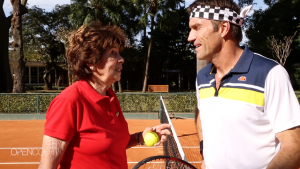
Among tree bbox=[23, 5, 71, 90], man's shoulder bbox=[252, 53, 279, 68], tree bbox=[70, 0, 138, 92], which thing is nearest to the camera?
man's shoulder bbox=[252, 53, 279, 68]

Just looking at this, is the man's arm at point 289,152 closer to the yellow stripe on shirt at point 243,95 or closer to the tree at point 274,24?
the yellow stripe on shirt at point 243,95

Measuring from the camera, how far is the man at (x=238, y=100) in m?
1.76

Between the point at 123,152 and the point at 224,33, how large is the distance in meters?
1.17

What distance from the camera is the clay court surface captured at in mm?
7871

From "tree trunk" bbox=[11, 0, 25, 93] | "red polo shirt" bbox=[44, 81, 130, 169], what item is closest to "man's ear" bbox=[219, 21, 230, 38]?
"red polo shirt" bbox=[44, 81, 130, 169]

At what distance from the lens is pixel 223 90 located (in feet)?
6.95

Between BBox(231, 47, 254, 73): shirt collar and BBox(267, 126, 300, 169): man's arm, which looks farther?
BBox(231, 47, 254, 73): shirt collar

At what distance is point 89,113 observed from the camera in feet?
6.91

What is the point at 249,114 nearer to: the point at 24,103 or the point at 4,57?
the point at 24,103

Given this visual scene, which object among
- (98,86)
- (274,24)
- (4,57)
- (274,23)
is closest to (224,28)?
(98,86)

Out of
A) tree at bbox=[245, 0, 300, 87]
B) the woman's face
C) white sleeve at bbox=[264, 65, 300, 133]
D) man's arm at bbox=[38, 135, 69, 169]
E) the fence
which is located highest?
tree at bbox=[245, 0, 300, 87]

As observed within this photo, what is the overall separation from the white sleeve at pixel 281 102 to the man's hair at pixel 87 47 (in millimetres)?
1219

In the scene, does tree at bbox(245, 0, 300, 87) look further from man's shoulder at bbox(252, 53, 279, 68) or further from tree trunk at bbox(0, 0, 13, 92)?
man's shoulder at bbox(252, 53, 279, 68)

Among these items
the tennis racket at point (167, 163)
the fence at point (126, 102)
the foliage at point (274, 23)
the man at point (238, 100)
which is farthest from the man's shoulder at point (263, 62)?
the foliage at point (274, 23)
